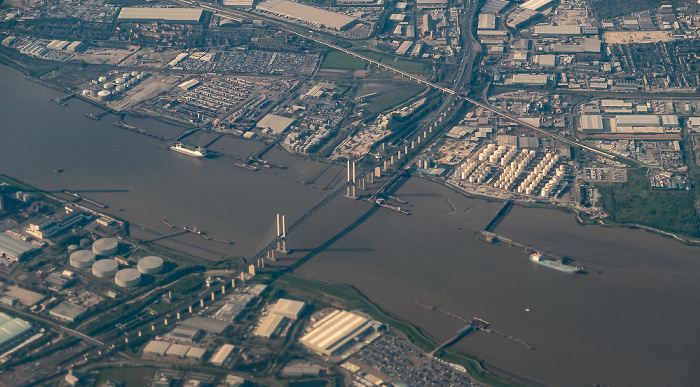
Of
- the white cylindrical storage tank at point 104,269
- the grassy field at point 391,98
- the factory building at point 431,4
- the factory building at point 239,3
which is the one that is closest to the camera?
the white cylindrical storage tank at point 104,269

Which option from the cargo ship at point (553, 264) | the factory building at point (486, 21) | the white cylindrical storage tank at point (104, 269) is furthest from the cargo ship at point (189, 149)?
the factory building at point (486, 21)

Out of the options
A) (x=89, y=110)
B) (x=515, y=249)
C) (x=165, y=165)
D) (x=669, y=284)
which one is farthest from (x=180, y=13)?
(x=669, y=284)

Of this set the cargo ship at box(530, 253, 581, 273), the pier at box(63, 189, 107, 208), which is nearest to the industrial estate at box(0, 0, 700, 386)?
the cargo ship at box(530, 253, 581, 273)

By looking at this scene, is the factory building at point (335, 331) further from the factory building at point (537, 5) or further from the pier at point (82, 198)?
the factory building at point (537, 5)

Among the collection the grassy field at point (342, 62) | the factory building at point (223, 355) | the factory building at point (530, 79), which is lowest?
the factory building at point (223, 355)

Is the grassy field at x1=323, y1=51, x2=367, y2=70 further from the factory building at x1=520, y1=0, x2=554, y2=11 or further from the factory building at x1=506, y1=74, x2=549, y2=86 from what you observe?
the factory building at x1=520, y1=0, x2=554, y2=11

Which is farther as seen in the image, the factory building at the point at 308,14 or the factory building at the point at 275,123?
the factory building at the point at 308,14
